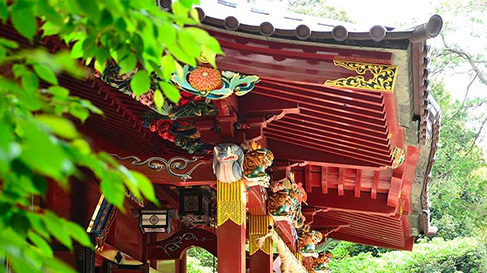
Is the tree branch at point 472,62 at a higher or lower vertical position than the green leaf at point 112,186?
higher

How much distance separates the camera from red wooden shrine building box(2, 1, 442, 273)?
15.6 feet

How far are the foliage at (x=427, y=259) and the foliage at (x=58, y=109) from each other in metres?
21.2

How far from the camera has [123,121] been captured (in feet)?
22.9

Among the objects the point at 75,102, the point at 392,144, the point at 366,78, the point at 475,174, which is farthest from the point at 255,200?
the point at 475,174

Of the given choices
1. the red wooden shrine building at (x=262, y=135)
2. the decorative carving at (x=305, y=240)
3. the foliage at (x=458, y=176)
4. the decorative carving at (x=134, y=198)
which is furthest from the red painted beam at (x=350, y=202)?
the foliage at (x=458, y=176)

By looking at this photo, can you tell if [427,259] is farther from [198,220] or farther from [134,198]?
[134,198]

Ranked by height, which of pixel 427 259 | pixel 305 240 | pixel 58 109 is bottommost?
pixel 58 109

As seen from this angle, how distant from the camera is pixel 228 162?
19.2 feet

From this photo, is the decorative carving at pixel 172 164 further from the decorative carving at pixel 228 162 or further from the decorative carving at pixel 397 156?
the decorative carving at pixel 397 156

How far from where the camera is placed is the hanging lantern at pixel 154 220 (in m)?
8.53

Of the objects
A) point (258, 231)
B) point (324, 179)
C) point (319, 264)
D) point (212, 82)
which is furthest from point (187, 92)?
point (319, 264)

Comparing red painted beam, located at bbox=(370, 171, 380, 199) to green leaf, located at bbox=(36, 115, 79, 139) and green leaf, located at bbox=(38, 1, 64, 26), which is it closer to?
green leaf, located at bbox=(38, 1, 64, 26)

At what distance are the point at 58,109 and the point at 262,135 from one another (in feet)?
14.6

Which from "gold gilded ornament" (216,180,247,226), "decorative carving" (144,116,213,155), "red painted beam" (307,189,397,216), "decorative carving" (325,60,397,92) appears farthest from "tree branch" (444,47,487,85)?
"decorative carving" (325,60,397,92)
